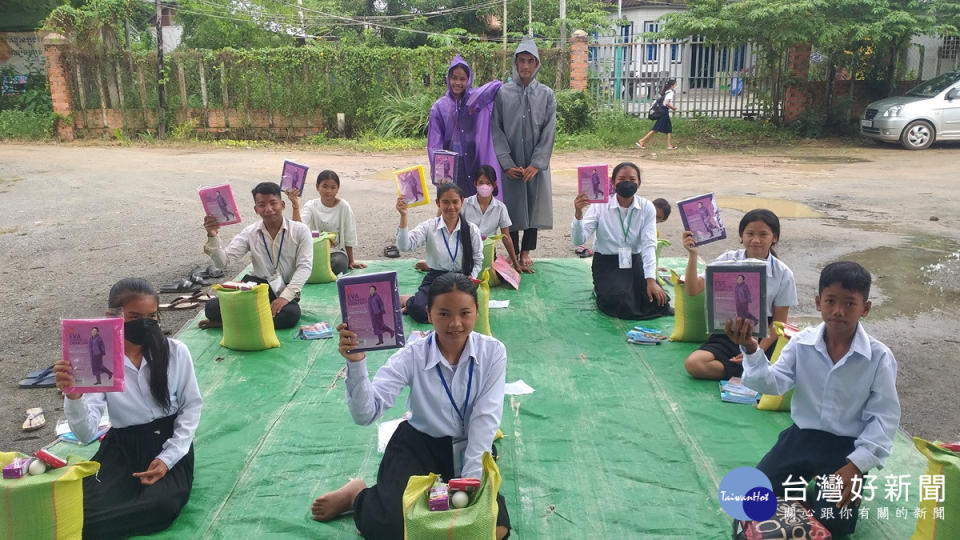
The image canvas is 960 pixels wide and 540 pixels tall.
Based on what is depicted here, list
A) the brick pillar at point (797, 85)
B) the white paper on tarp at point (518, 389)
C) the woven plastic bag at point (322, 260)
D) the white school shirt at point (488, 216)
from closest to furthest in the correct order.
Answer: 1. the white paper on tarp at point (518, 389)
2. the white school shirt at point (488, 216)
3. the woven plastic bag at point (322, 260)
4. the brick pillar at point (797, 85)

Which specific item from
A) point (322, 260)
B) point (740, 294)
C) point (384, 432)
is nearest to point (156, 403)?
point (384, 432)

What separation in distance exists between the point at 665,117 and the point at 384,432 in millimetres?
13241

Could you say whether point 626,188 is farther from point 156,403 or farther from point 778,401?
point 156,403

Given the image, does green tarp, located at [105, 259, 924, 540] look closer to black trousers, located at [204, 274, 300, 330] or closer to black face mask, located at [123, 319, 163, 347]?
black trousers, located at [204, 274, 300, 330]

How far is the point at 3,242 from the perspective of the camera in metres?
8.62

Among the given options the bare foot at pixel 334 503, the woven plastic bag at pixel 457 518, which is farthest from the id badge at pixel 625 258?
the woven plastic bag at pixel 457 518

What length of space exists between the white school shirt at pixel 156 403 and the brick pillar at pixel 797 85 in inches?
666

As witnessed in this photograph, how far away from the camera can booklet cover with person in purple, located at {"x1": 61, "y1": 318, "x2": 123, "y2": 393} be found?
118 inches

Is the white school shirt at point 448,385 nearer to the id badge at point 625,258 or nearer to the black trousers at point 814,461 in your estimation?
the black trousers at point 814,461

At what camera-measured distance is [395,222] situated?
9.56m

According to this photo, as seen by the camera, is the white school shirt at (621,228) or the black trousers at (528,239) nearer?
the white school shirt at (621,228)

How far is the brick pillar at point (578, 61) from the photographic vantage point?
669 inches

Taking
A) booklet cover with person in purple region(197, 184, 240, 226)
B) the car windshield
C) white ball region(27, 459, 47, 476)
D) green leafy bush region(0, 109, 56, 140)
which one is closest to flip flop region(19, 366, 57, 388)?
booklet cover with person in purple region(197, 184, 240, 226)

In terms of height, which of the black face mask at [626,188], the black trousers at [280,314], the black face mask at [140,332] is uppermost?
the black face mask at [626,188]
